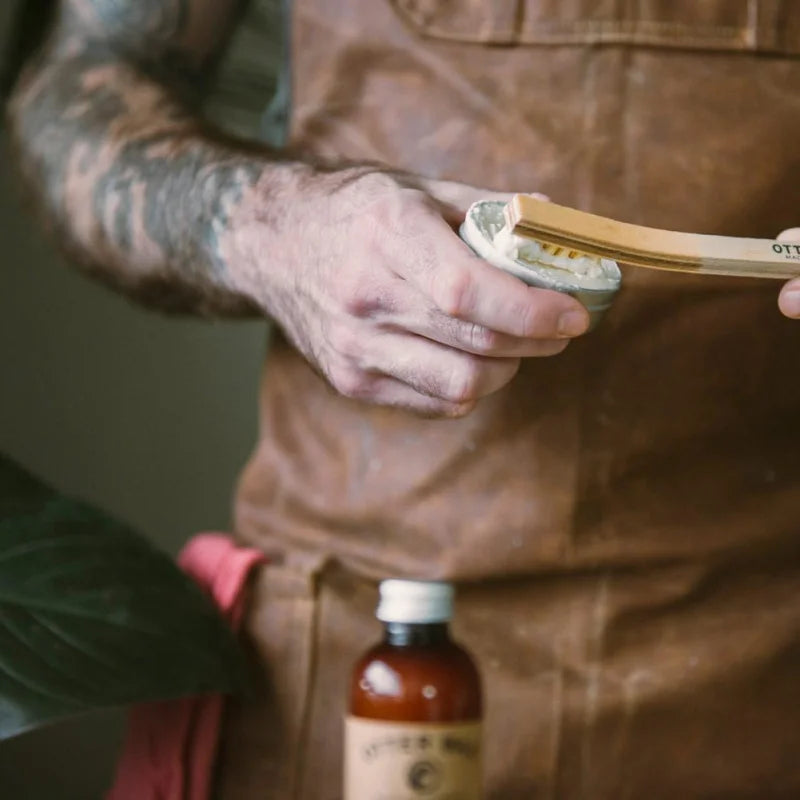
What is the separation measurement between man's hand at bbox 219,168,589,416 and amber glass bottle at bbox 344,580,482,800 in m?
0.10

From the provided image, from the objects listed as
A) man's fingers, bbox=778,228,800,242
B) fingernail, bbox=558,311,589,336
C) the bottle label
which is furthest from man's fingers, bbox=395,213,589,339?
the bottle label

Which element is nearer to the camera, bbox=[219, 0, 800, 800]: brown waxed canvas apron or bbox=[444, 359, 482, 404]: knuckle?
bbox=[444, 359, 482, 404]: knuckle

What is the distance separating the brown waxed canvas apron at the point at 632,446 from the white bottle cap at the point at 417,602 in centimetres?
10

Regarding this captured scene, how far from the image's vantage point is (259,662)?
28.1 inches

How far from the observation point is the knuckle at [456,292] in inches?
18.1

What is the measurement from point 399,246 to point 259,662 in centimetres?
34

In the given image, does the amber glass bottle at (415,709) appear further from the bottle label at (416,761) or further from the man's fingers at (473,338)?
the man's fingers at (473,338)

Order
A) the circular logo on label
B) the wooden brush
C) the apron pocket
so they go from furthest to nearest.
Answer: the apron pocket → the circular logo on label → the wooden brush

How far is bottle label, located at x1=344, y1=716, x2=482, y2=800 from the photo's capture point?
530 mm

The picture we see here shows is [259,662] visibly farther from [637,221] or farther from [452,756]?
[637,221]

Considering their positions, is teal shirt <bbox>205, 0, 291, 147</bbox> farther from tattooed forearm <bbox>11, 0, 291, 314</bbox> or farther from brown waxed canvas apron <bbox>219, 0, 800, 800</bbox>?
brown waxed canvas apron <bbox>219, 0, 800, 800</bbox>

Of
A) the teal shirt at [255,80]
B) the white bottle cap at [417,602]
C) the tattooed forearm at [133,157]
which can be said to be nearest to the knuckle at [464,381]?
the white bottle cap at [417,602]

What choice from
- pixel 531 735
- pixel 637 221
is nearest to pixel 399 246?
pixel 637 221

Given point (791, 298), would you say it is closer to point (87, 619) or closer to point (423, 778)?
point (423, 778)
